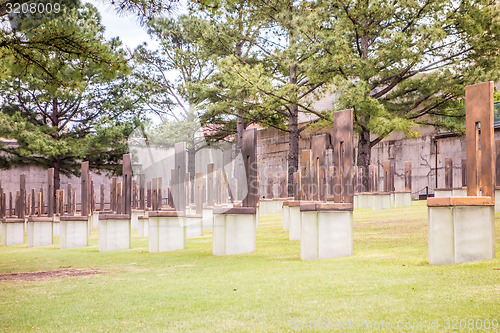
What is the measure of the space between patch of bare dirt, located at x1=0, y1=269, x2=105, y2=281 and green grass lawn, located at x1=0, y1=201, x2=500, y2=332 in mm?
321

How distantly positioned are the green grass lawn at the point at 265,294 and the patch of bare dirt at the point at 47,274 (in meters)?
0.32

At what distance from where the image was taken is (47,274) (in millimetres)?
9047

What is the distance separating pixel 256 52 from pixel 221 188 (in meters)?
13.8

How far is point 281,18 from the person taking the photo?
2448 centimetres

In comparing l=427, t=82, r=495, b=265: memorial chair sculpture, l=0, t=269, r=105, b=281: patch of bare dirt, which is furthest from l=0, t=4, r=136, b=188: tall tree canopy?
l=427, t=82, r=495, b=265: memorial chair sculpture

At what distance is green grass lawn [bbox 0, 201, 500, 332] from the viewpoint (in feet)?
14.8

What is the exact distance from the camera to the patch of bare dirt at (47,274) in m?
8.66

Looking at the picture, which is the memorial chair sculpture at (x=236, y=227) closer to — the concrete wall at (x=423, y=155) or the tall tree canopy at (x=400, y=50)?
the tall tree canopy at (x=400, y=50)

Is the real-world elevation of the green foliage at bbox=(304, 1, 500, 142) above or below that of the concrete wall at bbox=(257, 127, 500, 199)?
above

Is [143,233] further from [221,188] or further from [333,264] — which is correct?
[333,264]

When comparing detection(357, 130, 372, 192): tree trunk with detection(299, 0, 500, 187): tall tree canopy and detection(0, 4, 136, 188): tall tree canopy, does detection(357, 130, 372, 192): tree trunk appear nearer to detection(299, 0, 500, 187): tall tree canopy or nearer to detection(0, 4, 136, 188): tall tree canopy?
Result: detection(299, 0, 500, 187): tall tree canopy

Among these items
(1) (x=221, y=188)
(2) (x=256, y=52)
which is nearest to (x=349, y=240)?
(1) (x=221, y=188)

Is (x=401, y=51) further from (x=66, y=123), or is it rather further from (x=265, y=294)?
(x=66, y=123)

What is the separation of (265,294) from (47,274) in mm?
4770
